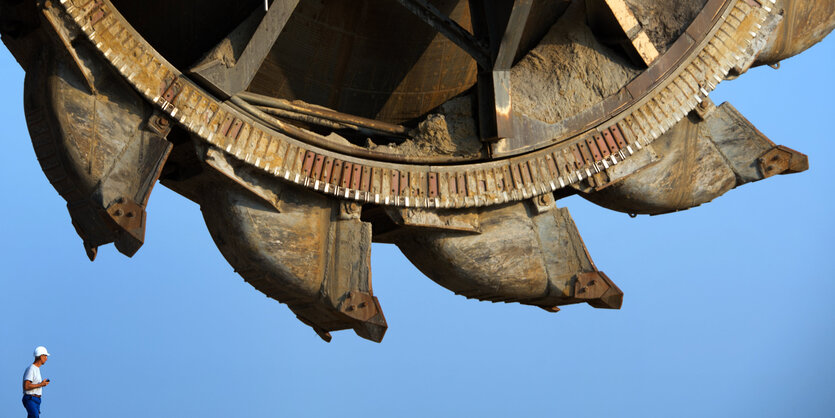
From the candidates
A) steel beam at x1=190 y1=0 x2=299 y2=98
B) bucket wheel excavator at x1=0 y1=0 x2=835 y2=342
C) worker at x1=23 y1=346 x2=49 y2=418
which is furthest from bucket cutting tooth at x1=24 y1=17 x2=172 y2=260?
worker at x1=23 y1=346 x2=49 y2=418

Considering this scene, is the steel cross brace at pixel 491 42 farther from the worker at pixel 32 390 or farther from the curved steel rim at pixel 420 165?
the worker at pixel 32 390

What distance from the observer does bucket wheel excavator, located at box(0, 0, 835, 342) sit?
891 cm

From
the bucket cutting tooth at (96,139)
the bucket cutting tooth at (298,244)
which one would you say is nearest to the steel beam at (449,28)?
the bucket cutting tooth at (298,244)

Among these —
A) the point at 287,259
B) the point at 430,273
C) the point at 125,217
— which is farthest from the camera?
the point at 430,273

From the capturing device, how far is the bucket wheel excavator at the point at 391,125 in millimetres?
8906

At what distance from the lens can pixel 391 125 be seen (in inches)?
397

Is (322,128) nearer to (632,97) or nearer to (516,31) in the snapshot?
(516,31)

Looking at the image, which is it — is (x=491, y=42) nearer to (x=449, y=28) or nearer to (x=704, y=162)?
(x=449, y=28)

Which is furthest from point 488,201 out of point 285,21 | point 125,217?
point 125,217

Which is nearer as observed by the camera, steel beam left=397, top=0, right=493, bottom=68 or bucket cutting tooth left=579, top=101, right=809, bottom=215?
steel beam left=397, top=0, right=493, bottom=68

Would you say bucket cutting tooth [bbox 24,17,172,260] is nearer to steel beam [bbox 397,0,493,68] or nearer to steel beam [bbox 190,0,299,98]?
steel beam [bbox 190,0,299,98]

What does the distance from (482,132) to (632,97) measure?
1151 millimetres

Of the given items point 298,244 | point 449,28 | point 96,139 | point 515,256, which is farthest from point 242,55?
point 515,256

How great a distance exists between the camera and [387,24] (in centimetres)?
1019
